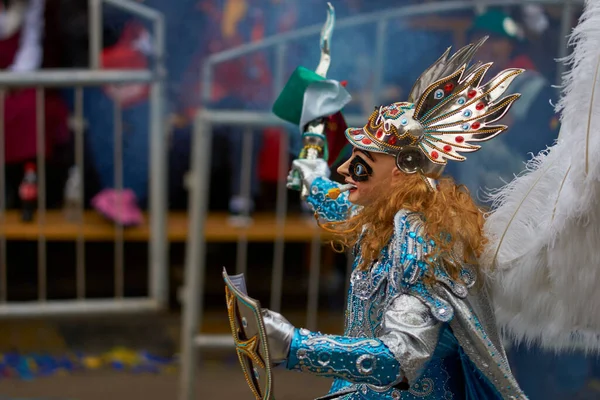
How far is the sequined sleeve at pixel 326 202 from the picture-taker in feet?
6.57

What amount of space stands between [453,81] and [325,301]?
2765mm

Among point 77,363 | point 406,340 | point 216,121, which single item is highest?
point 216,121

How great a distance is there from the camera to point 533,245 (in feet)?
5.26

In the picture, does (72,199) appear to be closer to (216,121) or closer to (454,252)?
(216,121)

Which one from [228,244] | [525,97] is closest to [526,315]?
[525,97]

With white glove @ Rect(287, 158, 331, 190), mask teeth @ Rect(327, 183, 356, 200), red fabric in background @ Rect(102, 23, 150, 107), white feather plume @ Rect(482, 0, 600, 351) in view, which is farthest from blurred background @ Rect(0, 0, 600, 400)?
white feather plume @ Rect(482, 0, 600, 351)

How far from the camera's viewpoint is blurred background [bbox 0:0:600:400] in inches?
125

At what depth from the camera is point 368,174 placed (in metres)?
1.70

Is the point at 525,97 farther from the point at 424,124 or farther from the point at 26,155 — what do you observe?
the point at 26,155

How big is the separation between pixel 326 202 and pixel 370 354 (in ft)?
1.99

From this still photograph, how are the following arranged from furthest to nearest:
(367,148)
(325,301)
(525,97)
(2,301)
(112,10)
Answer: (325,301) → (112,10) → (2,301) → (525,97) → (367,148)

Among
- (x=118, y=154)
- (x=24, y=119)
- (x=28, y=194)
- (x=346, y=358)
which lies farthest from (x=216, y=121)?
(x=346, y=358)

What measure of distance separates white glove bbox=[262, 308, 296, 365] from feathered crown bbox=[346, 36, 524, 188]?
1.32 ft

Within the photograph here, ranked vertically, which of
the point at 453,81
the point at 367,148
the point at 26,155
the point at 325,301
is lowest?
the point at 325,301
